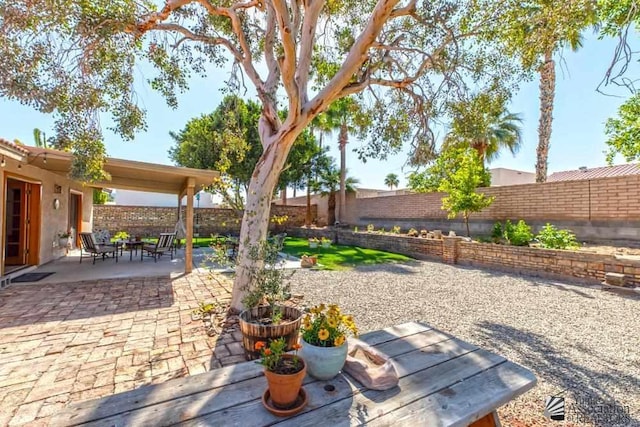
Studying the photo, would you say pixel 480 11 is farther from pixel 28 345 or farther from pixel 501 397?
pixel 28 345

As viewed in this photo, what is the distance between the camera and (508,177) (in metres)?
21.2

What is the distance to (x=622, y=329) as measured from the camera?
416 cm

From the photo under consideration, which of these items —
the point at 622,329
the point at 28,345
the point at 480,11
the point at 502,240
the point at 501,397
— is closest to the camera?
the point at 501,397

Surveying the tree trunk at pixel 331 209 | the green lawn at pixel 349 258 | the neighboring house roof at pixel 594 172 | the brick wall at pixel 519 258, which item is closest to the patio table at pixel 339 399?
the brick wall at pixel 519 258

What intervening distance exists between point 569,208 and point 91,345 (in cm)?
1150

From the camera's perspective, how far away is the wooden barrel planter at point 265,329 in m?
2.98

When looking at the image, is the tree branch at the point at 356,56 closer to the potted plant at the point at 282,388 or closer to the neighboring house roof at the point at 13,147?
the potted plant at the point at 282,388

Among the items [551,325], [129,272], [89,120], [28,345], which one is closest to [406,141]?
[551,325]

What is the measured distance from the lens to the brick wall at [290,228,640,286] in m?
6.36

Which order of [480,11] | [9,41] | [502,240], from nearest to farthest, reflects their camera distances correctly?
[9,41], [480,11], [502,240]

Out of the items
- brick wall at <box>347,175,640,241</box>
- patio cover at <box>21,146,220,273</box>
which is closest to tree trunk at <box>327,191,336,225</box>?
brick wall at <box>347,175,640,241</box>

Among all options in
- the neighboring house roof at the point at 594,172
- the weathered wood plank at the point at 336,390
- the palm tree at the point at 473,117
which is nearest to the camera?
the weathered wood plank at the point at 336,390

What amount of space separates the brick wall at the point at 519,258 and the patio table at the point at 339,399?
253 inches

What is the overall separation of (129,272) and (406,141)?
792 centimetres
